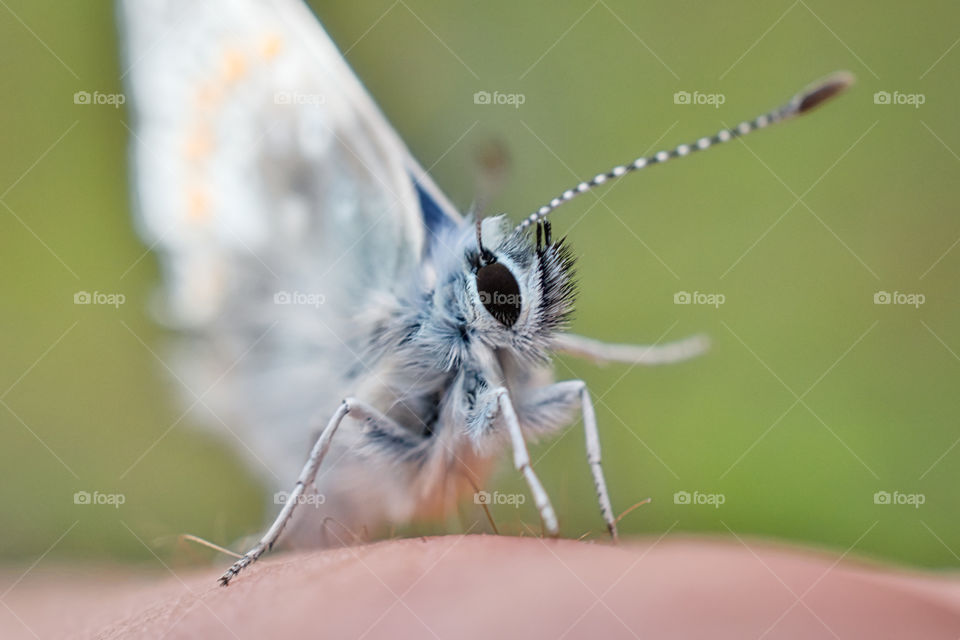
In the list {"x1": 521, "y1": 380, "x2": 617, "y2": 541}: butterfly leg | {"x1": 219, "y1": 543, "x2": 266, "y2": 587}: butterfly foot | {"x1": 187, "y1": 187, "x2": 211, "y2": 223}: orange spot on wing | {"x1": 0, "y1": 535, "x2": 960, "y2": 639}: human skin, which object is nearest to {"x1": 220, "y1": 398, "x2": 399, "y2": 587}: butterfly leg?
{"x1": 219, "y1": 543, "x2": 266, "y2": 587}: butterfly foot

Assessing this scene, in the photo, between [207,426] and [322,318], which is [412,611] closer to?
[322,318]

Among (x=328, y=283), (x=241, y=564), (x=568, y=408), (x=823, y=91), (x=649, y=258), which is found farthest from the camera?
(x=649, y=258)

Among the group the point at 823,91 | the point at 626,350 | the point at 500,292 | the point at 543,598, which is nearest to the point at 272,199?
the point at 500,292

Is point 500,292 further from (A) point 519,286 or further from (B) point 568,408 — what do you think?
(B) point 568,408

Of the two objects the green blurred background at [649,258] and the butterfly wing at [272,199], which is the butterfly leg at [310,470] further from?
the green blurred background at [649,258]

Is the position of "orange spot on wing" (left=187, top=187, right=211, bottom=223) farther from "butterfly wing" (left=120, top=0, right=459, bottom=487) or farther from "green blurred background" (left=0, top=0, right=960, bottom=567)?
"green blurred background" (left=0, top=0, right=960, bottom=567)

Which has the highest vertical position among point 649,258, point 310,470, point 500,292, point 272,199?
point 272,199

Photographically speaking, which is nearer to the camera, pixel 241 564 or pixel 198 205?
pixel 241 564
